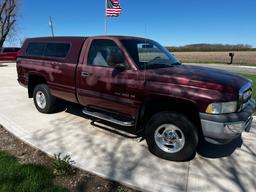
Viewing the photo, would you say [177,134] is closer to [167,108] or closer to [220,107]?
[167,108]

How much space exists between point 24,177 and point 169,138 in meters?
2.20

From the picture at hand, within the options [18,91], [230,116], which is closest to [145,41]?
[230,116]

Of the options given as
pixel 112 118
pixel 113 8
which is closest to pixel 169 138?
pixel 112 118

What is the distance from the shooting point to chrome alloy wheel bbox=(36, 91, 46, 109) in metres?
5.96

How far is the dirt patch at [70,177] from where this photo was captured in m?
3.07

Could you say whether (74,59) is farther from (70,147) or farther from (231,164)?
(231,164)

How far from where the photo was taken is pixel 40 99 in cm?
609

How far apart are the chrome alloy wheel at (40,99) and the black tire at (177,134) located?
10.5 feet

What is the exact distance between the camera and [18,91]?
8.91 metres

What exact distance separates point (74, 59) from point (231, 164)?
3516mm

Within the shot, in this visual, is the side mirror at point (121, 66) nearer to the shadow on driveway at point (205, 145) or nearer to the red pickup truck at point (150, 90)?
the red pickup truck at point (150, 90)

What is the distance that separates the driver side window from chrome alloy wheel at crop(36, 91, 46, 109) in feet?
6.66

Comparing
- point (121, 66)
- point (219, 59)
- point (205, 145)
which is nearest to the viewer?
point (121, 66)

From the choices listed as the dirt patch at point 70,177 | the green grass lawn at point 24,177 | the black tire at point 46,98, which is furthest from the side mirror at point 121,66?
the black tire at point 46,98
